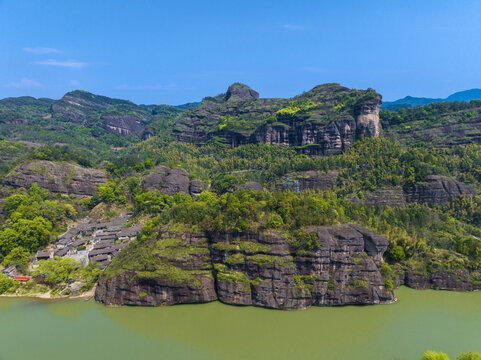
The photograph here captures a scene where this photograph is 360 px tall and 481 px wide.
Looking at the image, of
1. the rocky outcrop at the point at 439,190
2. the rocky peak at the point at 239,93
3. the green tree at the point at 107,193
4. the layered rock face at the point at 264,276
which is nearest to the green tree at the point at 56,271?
the layered rock face at the point at 264,276

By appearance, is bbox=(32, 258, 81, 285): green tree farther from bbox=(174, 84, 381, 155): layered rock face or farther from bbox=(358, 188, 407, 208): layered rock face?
bbox=(174, 84, 381, 155): layered rock face

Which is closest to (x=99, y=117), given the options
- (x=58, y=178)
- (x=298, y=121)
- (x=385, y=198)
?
(x=58, y=178)

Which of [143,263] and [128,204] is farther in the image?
[128,204]

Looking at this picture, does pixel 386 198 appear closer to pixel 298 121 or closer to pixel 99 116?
pixel 298 121

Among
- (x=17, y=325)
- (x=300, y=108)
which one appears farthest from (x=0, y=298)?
(x=300, y=108)

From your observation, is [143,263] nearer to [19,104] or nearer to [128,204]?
[128,204]

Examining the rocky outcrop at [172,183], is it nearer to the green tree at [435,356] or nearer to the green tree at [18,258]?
the green tree at [18,258]
